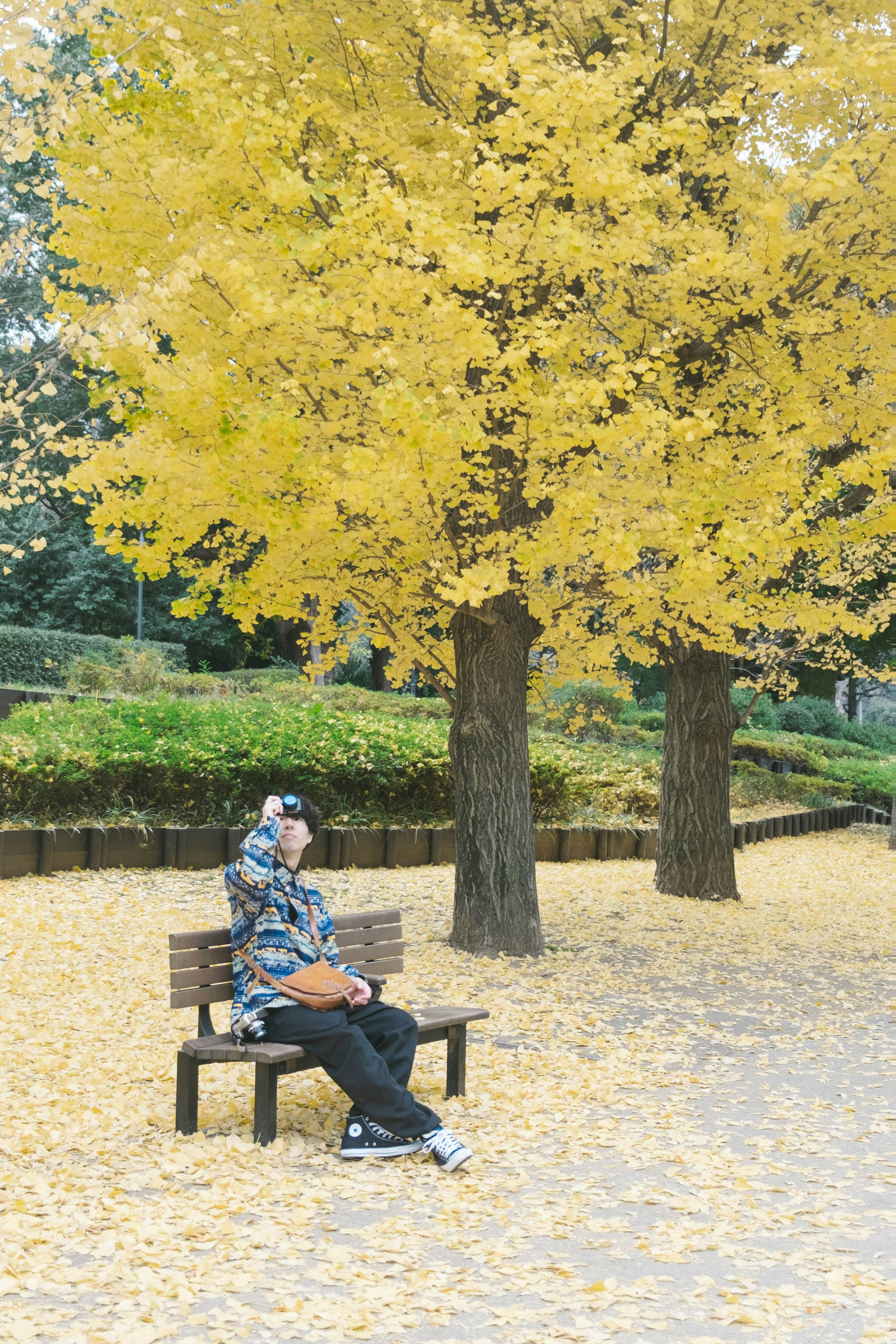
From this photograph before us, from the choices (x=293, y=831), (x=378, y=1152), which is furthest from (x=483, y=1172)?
(x=293, y=831)

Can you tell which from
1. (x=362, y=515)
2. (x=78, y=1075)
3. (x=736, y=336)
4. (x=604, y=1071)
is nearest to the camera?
(x=78, y=1075)

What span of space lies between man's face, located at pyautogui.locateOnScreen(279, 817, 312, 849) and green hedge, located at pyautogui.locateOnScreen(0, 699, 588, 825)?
15.4 feet

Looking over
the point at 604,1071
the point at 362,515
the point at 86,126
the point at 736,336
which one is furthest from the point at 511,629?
the point at 86,126

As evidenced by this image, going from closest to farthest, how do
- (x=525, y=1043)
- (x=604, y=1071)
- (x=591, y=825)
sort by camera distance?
(x=604, y=1071) → (x=525, y=1043) → (x=591, y=825)

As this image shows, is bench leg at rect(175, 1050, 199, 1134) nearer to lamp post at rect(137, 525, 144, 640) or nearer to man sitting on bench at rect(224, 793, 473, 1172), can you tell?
man sitting on bench at rect(224, 793, 473, 1172)

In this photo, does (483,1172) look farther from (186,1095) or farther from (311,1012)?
(186,1095)

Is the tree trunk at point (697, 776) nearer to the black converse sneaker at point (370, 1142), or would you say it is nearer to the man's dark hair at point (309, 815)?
the man's dark hair at point (309, 815)

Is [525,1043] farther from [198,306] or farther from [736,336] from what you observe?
[736,336]

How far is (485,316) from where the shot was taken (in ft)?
20.0

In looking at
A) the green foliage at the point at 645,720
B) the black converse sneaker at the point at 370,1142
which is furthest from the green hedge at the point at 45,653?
the black converse sneaker at the point at 370,1142

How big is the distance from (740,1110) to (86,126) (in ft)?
18.2

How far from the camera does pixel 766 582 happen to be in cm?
933

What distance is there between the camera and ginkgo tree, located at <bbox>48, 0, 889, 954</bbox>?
5098mm

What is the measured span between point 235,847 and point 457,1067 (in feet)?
15.3
